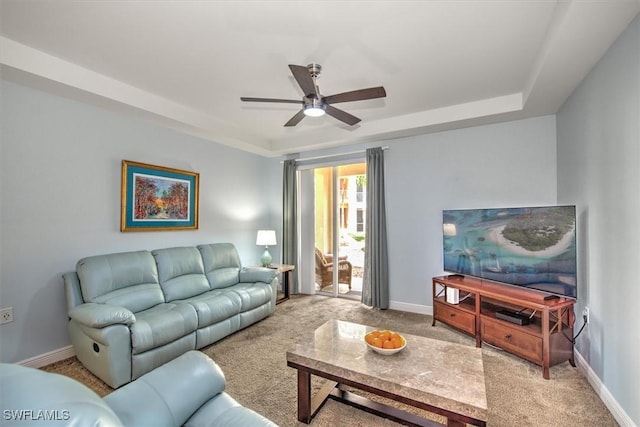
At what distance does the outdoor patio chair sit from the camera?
16.1 ft

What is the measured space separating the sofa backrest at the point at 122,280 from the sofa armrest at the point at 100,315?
0.20 meters

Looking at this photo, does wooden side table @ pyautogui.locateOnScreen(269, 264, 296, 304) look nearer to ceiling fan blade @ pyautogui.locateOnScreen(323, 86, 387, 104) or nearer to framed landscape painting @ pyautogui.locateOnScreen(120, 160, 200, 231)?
framed landscape painting @ pyautogui.locateOnScreen(120, 160, 200, 231)

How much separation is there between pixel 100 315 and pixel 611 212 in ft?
12.5

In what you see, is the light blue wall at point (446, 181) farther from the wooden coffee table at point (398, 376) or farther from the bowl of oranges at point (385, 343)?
the bowl of oranges at point (385, 343)

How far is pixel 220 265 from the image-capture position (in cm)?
382

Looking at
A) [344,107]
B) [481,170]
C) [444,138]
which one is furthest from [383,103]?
[481,170]

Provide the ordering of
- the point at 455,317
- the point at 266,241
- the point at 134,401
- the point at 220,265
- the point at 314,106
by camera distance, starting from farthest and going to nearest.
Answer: the point at 266,241 → the point at 220,265 → the point at 455,317 → the point at 314,106 → the point at 134,401

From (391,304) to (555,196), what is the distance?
2.41m

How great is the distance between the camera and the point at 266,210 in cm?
535

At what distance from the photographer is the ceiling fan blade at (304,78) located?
1850 mm

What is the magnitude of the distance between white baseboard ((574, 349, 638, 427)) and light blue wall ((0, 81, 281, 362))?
14.4ft

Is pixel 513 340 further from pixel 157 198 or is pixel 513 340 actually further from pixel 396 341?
pixel 157 198

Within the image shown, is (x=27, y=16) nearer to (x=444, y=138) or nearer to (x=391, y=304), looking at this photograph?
(x=444, y=138)

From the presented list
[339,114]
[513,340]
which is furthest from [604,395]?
[339,114]
